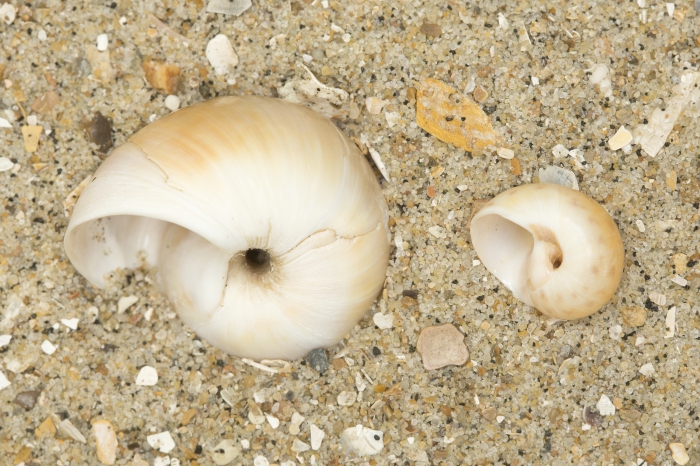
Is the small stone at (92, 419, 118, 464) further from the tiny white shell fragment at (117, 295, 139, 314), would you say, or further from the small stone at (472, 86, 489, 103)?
the small stone at (472, 86, 489, 103)

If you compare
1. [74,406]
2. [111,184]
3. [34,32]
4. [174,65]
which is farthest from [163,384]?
[34,32]

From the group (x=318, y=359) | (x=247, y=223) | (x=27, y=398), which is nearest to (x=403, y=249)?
(x=318, y=359)

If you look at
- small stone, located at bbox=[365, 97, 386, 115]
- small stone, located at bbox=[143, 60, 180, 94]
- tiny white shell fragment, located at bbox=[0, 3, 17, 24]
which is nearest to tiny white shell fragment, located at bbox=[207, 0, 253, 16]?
small stone, located at bbox=[143, 60, 180, 94]

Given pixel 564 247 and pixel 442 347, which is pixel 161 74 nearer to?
pixel 442 347

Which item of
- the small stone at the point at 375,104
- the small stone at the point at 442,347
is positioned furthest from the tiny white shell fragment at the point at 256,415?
the small stone at the point at 375,104

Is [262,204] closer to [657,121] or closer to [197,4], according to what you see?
[197,4]

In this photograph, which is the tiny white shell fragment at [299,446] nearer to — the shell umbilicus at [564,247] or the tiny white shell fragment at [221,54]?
the shell umbilicus at [564,247]
